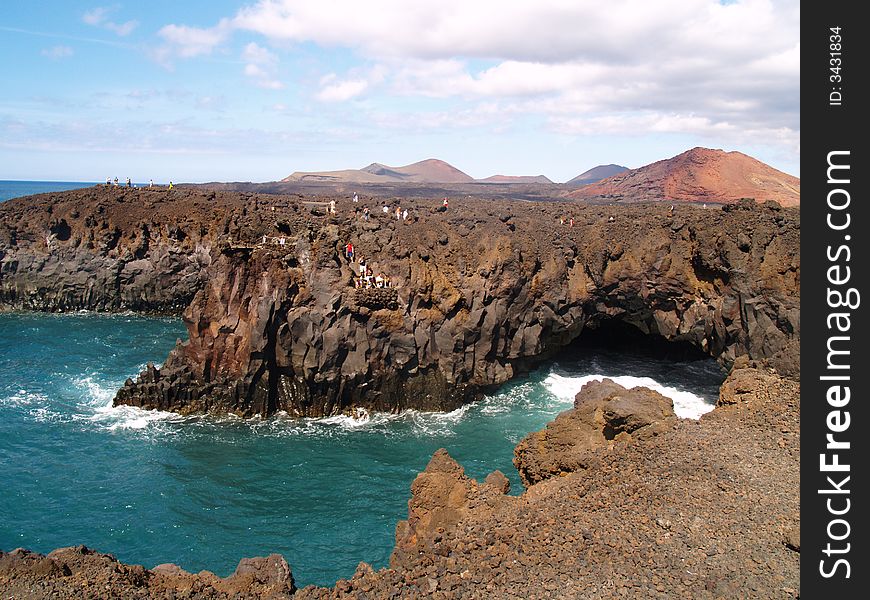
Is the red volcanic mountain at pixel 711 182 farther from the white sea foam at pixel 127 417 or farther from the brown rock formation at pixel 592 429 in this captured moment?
the white sea foam at pixel 127 417

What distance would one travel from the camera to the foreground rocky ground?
44.6 ft

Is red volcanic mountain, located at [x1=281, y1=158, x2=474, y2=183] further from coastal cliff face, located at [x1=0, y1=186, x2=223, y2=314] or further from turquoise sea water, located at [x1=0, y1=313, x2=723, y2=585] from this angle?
turquoise sea water, located at [x1=0, y1=313, x2=723, y2=585]

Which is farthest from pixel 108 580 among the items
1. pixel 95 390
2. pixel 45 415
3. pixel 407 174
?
pixel 407 174

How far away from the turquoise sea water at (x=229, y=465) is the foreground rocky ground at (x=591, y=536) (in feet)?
27.6

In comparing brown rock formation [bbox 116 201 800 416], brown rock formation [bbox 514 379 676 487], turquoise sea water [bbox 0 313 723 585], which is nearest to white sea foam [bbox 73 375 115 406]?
turquoise sea water [bbox 0 313 723 585]

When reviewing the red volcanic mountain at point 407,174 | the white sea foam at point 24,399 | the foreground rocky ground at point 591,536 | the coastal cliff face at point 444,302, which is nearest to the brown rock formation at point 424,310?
the coastal cliff face at point 444,302

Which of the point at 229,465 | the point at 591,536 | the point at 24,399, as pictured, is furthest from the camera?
the point at 24,399

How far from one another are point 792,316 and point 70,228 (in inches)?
2676

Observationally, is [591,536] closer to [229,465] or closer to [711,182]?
[229,465]

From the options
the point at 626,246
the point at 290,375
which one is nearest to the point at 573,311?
the point at 626,246

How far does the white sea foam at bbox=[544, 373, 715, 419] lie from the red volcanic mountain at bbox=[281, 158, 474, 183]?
126193mm

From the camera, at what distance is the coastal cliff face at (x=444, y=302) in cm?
3806

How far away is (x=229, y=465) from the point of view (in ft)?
104

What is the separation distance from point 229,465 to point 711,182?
2752 inches
